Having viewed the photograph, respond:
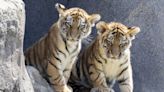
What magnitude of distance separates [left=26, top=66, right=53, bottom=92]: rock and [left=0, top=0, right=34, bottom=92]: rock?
92cm

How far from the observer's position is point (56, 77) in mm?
4930

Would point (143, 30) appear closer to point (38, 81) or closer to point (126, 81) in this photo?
point (126, 81)

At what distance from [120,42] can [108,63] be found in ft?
0.79

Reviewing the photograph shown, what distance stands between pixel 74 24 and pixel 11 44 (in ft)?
4.22

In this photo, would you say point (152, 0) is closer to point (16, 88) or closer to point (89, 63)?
point (89, 63)

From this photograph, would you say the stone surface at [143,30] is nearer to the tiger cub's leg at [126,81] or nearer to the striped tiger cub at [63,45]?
the tiger cub's leg at [126,81]

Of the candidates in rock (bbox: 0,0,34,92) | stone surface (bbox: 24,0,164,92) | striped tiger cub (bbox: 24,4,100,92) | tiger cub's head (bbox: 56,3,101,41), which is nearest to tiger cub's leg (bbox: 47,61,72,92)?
striped tiger cub (bbox: 24,4,100,92)

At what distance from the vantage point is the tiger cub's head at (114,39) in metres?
4.98

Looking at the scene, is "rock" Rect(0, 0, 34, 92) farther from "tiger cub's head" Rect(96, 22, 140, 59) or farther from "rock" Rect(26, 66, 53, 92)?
"tiger cub's head" Rect(96, 22, 140, 59)

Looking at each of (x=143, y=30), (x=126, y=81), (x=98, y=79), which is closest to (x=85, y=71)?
(x=98, y=79)

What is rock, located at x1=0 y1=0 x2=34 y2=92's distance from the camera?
3598mm

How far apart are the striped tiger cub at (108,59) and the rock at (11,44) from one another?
1.40 metres

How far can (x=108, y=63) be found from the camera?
16.8 feet

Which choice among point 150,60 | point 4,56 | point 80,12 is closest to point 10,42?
point 4,56
